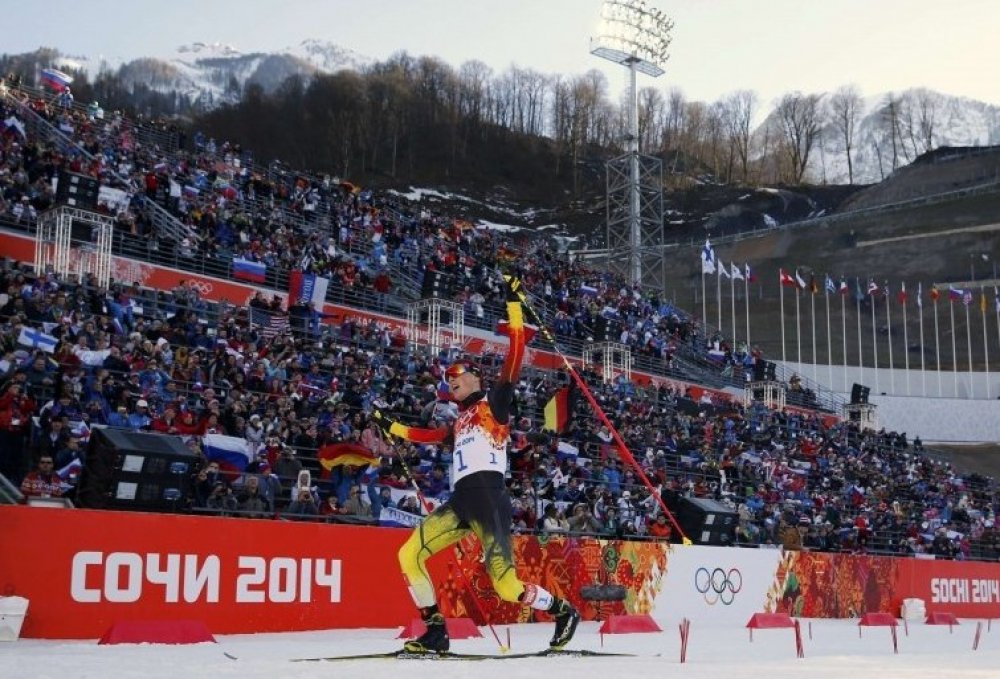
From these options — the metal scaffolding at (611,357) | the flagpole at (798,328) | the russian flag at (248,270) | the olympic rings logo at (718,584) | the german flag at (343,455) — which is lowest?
the olympic rings logo at (718,584)

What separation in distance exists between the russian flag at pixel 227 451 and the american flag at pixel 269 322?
697cm

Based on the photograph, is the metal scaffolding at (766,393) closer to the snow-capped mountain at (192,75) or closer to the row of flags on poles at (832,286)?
the row of flags on poles at (832,286)

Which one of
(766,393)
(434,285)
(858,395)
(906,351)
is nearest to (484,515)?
(434,285)

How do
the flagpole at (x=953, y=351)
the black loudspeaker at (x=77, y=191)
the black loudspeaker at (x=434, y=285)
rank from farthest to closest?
the flagpole at (x=953, y=351), the black loudspeaker at (x=434, y=285), the black loudspeaker at (x=77, y=191)

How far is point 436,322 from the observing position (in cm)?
3350

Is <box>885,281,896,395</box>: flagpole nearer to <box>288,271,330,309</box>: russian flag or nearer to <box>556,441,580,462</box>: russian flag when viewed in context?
<box>556,441,580,462</box>: russian flag

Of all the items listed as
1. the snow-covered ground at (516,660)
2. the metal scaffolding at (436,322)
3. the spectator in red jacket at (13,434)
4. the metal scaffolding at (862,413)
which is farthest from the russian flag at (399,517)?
the metal scaffolding at (862,413)

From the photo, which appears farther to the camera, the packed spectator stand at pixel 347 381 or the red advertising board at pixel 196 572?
the packed spectator stand at pixel 347 381

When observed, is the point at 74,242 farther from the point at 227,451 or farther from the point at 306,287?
the point at 227,451

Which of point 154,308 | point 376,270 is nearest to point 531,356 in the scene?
point 376,270

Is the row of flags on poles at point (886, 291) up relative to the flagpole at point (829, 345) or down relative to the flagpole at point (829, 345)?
up

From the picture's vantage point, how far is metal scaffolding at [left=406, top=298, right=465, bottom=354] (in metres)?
33.5

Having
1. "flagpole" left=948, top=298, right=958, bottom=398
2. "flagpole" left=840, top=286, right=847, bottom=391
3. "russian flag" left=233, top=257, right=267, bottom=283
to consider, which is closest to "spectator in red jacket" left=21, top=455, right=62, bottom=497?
"russian flag" left=233, top=257, right=267, bottom=283

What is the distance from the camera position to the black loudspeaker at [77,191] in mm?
25156
